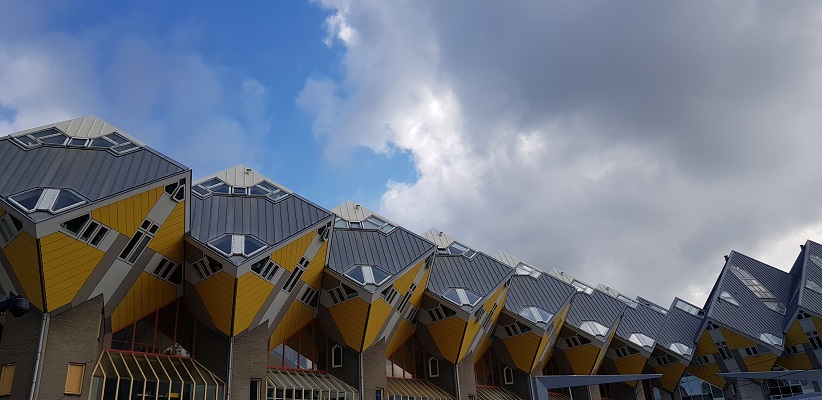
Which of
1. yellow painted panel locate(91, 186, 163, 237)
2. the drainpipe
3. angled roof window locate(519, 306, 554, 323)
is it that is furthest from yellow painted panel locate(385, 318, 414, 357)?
the drainpipe

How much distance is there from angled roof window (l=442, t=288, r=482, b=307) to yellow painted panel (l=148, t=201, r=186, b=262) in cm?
1817

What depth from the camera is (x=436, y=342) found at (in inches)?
1547

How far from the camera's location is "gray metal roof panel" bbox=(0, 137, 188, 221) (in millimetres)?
21578

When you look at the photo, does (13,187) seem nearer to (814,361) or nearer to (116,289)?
(116,289)

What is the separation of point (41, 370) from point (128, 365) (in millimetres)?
4379

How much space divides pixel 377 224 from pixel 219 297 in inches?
606

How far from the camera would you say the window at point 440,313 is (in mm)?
37969

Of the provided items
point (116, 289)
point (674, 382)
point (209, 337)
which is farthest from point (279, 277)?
point (674, 382)

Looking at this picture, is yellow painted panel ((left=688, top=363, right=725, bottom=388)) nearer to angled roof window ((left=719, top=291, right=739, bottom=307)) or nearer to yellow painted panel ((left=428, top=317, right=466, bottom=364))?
angled roof window ((left=719, top=291, right=739, bottom=307))

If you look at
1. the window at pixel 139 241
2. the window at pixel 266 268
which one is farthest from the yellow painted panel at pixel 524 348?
the window at pixel 139 241

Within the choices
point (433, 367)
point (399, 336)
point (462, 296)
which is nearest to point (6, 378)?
point (399, 336)

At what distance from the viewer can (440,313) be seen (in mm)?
38500

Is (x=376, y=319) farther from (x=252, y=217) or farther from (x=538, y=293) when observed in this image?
(x=538, y=293)

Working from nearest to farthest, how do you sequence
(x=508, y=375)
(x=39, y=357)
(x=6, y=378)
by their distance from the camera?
(x=39, y=357), (x=6, y=378), (x=508, y=375)
